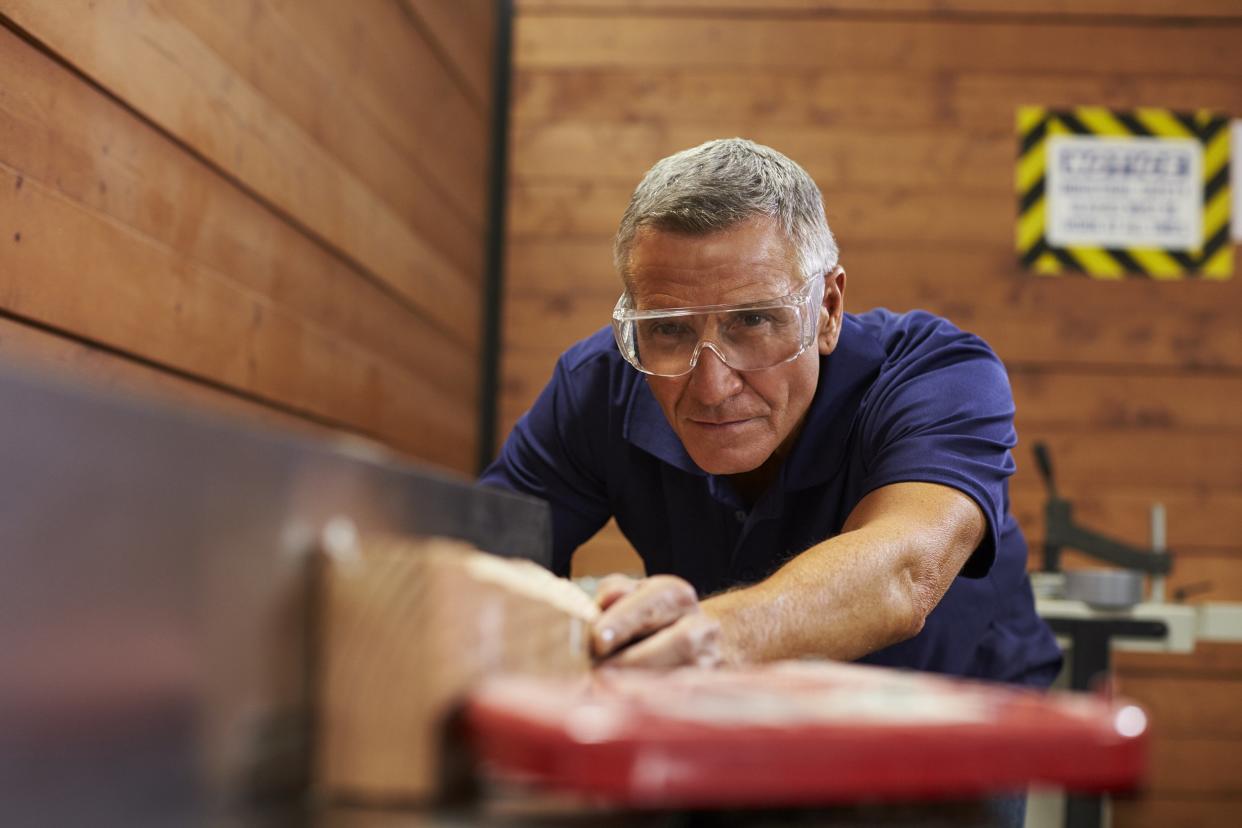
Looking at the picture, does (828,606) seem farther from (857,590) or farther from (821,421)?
(821,421)

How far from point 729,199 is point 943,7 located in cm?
310

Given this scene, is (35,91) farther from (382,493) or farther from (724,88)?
(724,88)

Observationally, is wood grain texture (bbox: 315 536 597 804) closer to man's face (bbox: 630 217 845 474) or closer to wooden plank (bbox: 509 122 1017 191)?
man's face (bbox: 630 217 845 474)

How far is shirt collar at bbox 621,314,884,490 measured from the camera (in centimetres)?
172

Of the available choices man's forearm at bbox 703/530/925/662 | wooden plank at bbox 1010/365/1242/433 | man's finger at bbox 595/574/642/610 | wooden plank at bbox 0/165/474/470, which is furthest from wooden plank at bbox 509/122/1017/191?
man's finger at bbox 595/574/642/610

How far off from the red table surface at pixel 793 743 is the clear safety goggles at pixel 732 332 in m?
1.10

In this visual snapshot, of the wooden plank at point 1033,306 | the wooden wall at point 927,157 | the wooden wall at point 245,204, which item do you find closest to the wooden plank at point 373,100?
the wooden wall at point 245,204

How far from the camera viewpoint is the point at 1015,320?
13.9 feet

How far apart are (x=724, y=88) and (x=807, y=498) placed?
285cm

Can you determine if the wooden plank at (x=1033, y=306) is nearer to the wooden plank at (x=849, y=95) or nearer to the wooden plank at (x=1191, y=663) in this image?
the wooden plank at (x=849, y=95)

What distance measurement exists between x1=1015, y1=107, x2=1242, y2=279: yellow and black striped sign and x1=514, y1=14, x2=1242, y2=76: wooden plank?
16cm

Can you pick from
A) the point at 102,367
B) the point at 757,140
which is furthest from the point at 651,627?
the point at 757,140

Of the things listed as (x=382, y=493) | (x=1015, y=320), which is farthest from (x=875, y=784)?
(x=1015, y=320)

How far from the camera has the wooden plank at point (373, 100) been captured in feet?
7.37
